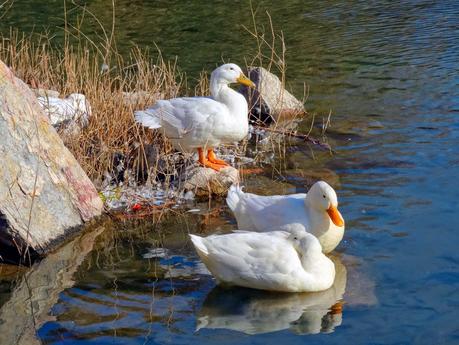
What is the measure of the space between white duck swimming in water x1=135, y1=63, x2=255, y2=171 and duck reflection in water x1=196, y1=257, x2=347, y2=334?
7.66ft

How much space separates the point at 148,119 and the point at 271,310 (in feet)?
9.86

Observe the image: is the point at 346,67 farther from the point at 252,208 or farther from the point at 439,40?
the point at 252,208

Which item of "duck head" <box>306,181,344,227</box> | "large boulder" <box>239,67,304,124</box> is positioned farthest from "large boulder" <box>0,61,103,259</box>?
"large boulder" <box>239,67,304,124</box>

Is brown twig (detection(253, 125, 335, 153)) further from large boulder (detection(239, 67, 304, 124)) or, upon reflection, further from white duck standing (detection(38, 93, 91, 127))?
white duck standing (detection(38, 93, 91, 127))

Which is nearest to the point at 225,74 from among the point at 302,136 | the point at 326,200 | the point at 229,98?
the point at 229,98

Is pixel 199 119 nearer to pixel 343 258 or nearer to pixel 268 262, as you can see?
pixel 343 258

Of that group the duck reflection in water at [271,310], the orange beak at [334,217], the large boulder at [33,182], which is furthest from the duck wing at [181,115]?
the duck reflection in water at [271,310]

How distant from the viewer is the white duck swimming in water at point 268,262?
6574 millimetres

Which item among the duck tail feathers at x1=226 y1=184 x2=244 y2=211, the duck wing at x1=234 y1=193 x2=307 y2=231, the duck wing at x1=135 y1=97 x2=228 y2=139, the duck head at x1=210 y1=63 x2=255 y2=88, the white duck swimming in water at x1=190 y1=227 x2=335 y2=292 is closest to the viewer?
the white duck swimming in water at x1=190 y1=227 x2=335 y2=292

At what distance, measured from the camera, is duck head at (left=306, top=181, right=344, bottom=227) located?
718 centimetres

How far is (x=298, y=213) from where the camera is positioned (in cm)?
735

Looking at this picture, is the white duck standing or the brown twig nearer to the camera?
the white duck standing

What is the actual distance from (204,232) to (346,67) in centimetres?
640

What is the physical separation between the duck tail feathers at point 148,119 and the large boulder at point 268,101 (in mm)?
2555
